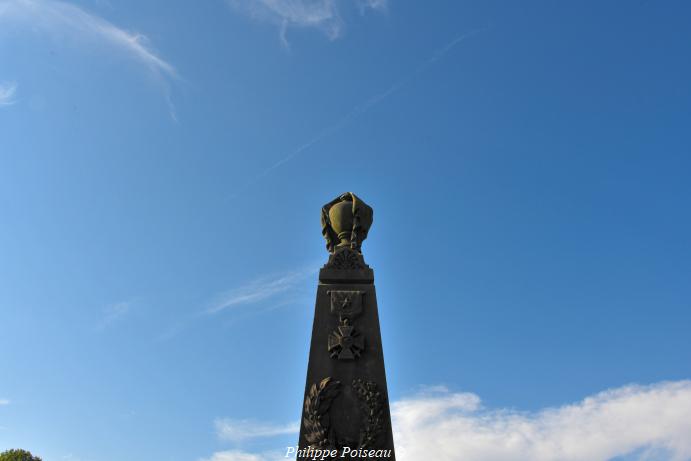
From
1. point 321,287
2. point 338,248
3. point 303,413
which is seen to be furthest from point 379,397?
point 338,248

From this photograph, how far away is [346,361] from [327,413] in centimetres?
107

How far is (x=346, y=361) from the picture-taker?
1030 centimetres

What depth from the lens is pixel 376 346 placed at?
10477 millimetres

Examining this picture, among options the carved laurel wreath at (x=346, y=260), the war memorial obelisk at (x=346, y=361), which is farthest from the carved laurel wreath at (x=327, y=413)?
the carved laurel wreath at (x=346, y=260)

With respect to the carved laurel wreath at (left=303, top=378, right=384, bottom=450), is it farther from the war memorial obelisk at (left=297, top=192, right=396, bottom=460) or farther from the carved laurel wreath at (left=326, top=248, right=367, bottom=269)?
the carved laurel wreath at (left=326, top=248, right=367, bottom=269)

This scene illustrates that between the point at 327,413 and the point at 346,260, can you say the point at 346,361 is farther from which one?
the point at 346,260

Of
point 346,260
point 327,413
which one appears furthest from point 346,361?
point 346,260

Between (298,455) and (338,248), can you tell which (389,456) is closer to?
(298,455)

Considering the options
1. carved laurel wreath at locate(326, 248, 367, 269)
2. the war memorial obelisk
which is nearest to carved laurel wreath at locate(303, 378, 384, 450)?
the war memorial obelisk

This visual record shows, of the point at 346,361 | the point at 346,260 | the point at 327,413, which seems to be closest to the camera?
the point at 327,413

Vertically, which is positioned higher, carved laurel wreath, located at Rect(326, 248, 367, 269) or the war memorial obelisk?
carved laurel wreath, located at Rect(326, 248, 367, 269)

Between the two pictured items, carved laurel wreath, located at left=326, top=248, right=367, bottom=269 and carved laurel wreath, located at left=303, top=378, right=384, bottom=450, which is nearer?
carved laurel wreath, located at left=303, top=378, right=384, bottom=450

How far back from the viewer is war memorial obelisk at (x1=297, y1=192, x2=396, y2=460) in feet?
31.5

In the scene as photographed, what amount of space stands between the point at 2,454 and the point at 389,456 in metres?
40.6
